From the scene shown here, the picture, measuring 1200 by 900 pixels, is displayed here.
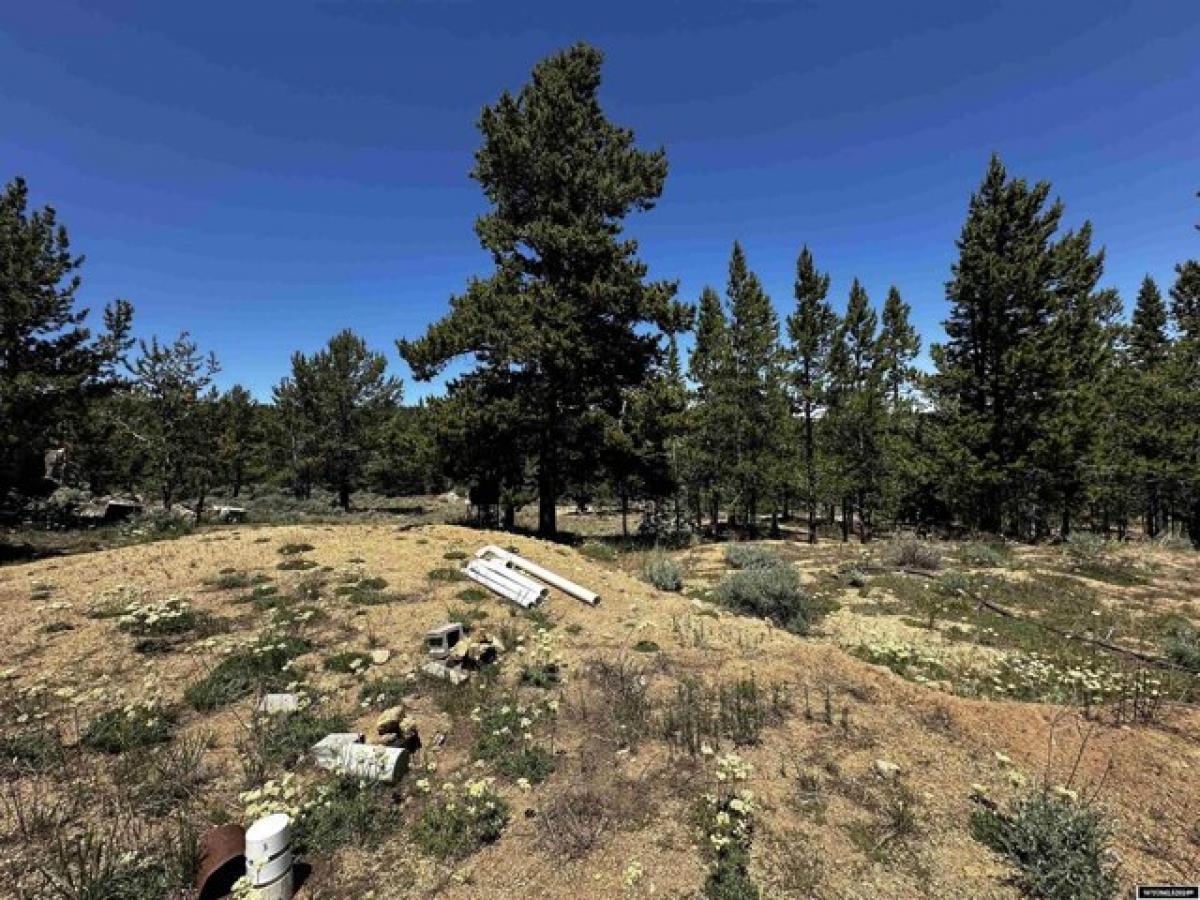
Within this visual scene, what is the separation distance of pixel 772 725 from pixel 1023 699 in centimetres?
423

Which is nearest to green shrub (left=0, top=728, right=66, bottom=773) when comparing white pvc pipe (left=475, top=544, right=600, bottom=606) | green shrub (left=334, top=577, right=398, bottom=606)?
green shrub (left=334, top=577, right=398, bottom=606)

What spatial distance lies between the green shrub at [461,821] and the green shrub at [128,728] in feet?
9.70

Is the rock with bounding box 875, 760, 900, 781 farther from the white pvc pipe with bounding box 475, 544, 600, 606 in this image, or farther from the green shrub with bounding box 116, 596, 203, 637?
the green shrub with bounding box 116, 596, 203, 637

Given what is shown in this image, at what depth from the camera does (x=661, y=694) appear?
6230 mm

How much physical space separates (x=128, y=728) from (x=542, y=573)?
20.1 ft

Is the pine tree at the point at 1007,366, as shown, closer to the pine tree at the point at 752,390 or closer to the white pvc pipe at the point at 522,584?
the pine tree at the point at 752,390

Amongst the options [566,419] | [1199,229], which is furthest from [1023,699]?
[1199,229]

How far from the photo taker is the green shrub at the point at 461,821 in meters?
4.00

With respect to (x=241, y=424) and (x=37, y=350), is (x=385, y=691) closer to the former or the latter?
(x=37, y=350)

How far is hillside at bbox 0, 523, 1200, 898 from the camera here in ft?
12.6

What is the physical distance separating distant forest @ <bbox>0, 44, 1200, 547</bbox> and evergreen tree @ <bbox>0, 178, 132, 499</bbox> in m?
0.08

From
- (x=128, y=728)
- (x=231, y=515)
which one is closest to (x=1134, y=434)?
(x=128, y=728)

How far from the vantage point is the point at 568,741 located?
17.5 feet

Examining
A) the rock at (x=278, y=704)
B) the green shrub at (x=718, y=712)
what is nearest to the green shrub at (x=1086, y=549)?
the green shrub at (x=718, y=712)
